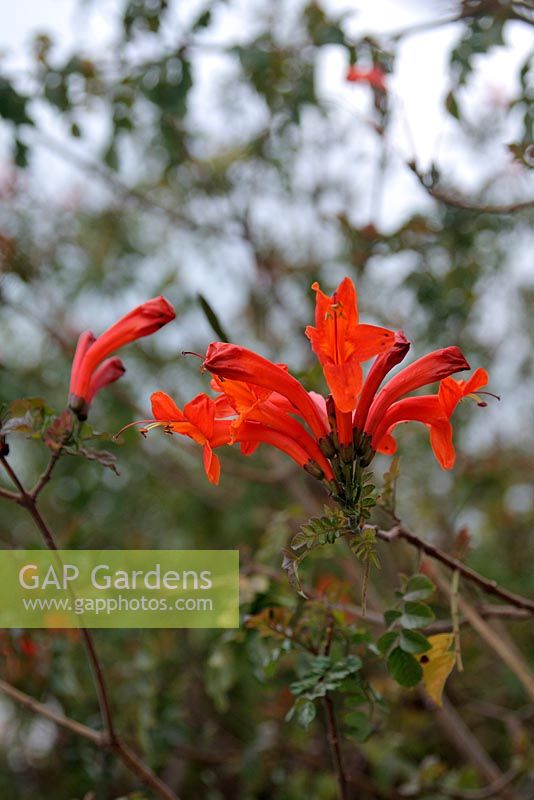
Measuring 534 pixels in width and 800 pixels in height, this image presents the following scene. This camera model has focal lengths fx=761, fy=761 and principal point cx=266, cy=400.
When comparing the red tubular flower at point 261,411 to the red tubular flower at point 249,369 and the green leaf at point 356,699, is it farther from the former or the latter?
the green leaf at point 356,699

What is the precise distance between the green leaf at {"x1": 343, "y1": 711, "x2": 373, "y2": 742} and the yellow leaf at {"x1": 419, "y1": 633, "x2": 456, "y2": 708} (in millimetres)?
136

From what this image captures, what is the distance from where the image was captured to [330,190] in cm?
309

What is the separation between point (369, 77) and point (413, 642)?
1386 mm

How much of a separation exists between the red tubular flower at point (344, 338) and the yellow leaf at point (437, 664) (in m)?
0.39

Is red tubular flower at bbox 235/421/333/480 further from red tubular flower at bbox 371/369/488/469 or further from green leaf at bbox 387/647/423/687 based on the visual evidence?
green leaf at bbox 387/647/423/687

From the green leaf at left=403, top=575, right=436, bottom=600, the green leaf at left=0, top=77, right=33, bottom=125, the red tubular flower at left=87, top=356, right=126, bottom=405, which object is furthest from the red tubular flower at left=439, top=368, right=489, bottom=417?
the green leaf at left=0, top=77, right=33, bottom=125

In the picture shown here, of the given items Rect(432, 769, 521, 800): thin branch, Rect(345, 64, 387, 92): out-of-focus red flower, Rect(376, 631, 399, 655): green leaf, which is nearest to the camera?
Rect(376, 631, 399, 655): green leaf

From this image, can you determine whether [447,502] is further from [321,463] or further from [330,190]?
[321,463]

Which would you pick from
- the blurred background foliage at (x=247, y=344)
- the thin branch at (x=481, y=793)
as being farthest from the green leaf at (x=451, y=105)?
the thin branch at (x=481, y=793)

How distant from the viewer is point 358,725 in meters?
1.12

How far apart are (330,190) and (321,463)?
2291 mm

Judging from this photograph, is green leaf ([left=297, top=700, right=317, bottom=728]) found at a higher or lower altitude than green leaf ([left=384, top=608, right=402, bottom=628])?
lower

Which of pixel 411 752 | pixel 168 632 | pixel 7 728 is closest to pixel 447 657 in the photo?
pixel 168 632

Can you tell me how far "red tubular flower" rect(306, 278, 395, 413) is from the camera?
906 millimetres
